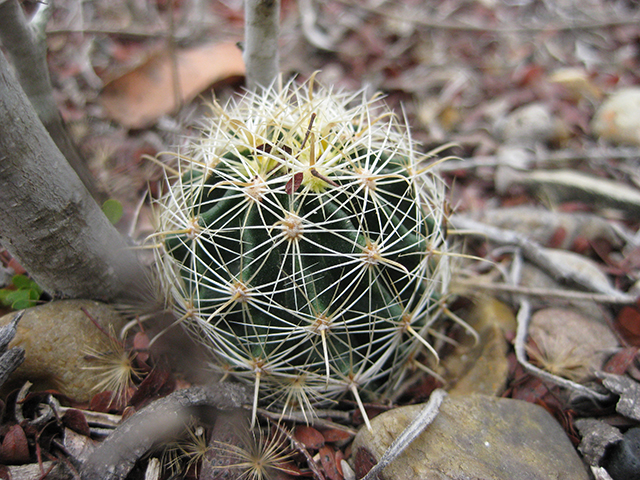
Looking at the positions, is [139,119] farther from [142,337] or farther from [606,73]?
[606,73]

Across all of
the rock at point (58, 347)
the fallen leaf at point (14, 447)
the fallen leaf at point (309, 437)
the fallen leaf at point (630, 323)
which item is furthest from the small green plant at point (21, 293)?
the fallen leaf at point (630, 323)

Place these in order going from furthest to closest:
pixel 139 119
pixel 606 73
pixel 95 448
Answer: pixel 606 73, pixel 139 119, pixel 95 448

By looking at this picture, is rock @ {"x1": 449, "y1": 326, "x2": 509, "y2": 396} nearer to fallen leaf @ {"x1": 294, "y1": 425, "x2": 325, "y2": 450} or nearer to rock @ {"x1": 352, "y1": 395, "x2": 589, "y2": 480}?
rock @ {"x1": 352, "y1": 395, "x2": 589, "y2": 480}

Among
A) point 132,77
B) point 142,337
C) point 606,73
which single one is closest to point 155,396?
point 142,337

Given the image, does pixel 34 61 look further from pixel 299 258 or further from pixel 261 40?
pixel 299 258

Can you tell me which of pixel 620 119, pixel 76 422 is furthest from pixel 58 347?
pixel 620 119

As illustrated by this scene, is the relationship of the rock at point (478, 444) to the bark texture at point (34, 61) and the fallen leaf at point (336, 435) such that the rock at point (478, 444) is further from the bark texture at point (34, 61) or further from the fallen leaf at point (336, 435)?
the bark texture at point (34, 61)

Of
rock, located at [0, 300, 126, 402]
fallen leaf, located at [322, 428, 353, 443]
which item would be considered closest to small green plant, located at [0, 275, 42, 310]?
rock, located at [0, 300, 126, 402]
